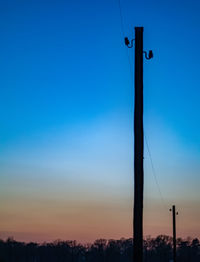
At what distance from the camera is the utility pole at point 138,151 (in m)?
8.37

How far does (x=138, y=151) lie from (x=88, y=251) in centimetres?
14768

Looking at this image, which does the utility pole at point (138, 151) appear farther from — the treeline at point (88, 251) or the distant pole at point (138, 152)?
the treeline at point (88, 251)

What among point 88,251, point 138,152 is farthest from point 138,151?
point 88,251

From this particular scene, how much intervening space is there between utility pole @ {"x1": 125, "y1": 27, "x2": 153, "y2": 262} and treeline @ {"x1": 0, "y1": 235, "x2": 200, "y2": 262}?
387ft

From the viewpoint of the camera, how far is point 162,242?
444 ft

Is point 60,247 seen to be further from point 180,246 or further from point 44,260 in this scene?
point 180,246

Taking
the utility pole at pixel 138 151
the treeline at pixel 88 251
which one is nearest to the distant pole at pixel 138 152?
the utility pole at pixel 138 151

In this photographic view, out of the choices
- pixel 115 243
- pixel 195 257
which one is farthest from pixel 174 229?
pixel 115 243

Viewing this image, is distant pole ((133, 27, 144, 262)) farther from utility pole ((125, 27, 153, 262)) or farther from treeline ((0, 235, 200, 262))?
treeline ((0, 235, 200, 262))

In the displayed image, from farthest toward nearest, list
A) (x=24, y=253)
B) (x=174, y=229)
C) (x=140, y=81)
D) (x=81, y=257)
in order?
(x=81, y=257) → (x=24, y=253) → (x=174, y=229) → (x=140, y=81)

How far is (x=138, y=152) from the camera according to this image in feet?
29.1

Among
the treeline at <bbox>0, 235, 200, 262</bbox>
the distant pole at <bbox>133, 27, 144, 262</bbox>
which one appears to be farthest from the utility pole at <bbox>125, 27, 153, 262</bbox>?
the treeline at <bbox>0, 235, 200, 262</bbox>

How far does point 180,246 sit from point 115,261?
24.7 m

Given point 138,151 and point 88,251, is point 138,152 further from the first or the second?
point 88,251
